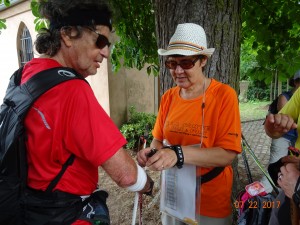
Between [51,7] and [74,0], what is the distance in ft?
0.46

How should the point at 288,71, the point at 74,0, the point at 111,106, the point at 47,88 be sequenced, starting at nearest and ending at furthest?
1. the point at 47,88
2. the point at 74,0
3. the point at 288,71
4. the point at 111,106

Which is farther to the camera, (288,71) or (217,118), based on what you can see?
(288,71)

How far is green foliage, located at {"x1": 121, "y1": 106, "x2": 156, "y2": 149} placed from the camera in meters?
7.44

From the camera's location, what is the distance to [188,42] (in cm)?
188

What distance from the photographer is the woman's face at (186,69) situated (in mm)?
1933

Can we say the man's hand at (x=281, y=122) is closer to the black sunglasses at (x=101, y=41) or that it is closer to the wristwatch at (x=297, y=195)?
the wristwatch at (x=297, y=195)

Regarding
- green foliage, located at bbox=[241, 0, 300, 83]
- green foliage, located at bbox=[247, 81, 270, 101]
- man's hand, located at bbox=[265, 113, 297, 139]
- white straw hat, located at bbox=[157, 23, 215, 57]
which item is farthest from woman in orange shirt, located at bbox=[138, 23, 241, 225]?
green foliage, located at bbox=[247, 81, 270, 101]

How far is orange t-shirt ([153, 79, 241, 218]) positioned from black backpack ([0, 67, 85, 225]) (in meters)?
0.91

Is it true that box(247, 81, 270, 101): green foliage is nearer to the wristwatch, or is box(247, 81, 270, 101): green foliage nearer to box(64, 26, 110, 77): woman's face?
the wristwatch

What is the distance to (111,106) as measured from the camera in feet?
26.0

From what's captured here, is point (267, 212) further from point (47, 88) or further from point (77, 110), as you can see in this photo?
point (47, 88)

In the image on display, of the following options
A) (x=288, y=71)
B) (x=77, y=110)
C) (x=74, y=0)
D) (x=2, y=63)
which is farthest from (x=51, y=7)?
(x=2, y=63)

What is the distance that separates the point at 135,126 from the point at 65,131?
20.9 ft

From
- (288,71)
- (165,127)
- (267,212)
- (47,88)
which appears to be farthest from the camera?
(288,71)
